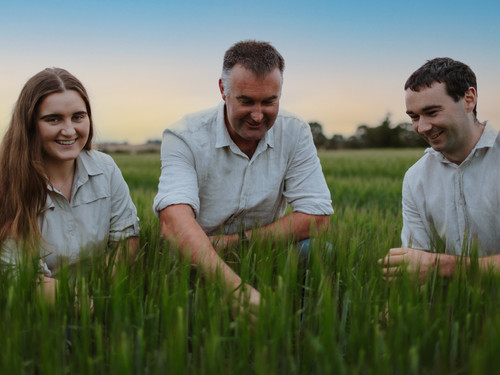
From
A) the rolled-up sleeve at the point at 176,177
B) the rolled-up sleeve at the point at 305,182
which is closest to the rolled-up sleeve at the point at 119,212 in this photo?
the rolled-up sleeve at the point at 176,177

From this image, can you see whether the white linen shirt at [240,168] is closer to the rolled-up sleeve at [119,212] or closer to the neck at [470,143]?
the rolled-up sleeve at [119,212]

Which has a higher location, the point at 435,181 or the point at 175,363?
the point at 435,181

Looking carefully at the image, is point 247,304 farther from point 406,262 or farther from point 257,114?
point 257,114

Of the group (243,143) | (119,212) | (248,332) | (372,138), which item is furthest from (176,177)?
(372,138)

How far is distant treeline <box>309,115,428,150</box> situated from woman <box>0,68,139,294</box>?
38377mm

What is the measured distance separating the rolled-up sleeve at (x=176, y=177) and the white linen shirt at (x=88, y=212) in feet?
0.58

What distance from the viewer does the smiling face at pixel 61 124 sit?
6.44 feet

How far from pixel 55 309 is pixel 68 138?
0.91 metres

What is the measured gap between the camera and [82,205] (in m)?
2.09

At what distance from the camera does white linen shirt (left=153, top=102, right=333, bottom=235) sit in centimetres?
233

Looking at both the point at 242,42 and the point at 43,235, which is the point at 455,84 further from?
the point at 43,235

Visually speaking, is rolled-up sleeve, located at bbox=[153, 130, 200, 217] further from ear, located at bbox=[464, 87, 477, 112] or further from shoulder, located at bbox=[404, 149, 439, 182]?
ear, located at bbox=[464, 87, 477, 112]

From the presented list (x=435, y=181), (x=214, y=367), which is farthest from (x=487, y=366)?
(x=435, y=181)

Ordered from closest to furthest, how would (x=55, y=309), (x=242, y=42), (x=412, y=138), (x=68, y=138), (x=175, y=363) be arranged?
(x=175, y=363), (x=55, y=309), (x=68, y=138), (x=242, y=42), (x=412, y=138)
